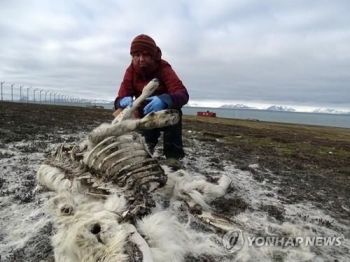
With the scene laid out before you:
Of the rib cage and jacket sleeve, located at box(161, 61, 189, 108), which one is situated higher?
jacket sleeve, located at box(161, 61, 189, 108)

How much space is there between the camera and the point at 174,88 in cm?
527

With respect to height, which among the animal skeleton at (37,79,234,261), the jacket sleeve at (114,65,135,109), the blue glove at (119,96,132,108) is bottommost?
the animal skeleton at (37,79,234,261)

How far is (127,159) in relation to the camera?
3.99m

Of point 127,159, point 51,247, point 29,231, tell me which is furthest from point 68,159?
point 51,247

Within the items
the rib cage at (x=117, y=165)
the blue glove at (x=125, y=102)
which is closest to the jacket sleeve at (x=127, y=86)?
the blue glove at (x=125, y=102)

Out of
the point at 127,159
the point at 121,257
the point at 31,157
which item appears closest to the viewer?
the point at 121,257

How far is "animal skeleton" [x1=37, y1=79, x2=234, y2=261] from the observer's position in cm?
255

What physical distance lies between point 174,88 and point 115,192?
7.48ft

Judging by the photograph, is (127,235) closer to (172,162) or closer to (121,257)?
(121,257)

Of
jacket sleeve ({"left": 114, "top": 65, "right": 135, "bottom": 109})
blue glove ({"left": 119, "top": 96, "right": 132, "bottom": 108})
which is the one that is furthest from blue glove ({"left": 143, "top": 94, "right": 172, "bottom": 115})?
jacket sleeve ({"left": 114, "top": 65, "right": 135, "bottom": 109})

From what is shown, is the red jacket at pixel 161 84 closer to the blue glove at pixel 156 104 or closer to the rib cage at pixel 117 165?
the blue glove at pixel 156 104

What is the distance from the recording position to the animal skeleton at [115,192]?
8.37 ft

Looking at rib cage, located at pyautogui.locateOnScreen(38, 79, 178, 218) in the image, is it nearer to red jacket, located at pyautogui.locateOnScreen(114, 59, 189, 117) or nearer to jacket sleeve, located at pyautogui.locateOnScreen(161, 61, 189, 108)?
jacket sleeve, located at pyautogui.locateOnScreen(161, 61, 189, 108)

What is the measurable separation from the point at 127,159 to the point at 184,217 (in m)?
0.96
